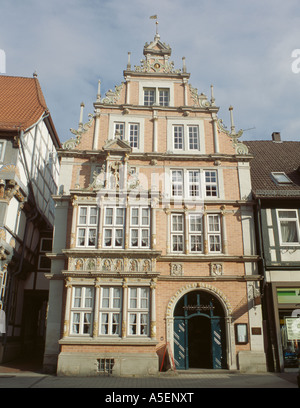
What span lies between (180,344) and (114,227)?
622 cm

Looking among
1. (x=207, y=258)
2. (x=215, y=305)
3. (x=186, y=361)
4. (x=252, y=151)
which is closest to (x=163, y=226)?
(x=207, y=258)

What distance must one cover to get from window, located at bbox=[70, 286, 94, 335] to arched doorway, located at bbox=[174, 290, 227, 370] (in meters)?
4.04

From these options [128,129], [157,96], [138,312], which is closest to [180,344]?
[138,312]

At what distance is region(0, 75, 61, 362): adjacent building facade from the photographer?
62.6ft

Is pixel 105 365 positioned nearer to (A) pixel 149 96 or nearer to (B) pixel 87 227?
(B) pixel 87 227

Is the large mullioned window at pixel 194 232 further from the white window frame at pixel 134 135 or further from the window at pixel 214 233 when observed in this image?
the white window frame at pixel 134 135

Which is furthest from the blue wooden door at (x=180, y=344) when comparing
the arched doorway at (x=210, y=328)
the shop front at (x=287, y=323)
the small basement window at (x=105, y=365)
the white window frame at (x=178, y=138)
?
the white window frame at (x=178, y=138)

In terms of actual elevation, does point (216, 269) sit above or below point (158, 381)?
above

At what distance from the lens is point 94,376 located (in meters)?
15.3

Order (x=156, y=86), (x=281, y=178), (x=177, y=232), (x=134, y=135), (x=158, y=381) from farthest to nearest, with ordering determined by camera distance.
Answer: (x=156, y=86), (x=281, y=178), (x=134, y=135), (x=177, y=232), (x=158, y=381)

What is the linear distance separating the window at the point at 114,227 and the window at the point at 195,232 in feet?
11.3

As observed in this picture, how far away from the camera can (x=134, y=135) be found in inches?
796

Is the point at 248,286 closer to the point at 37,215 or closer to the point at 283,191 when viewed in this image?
the point at 283,191

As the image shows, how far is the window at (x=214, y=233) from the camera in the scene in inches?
717
